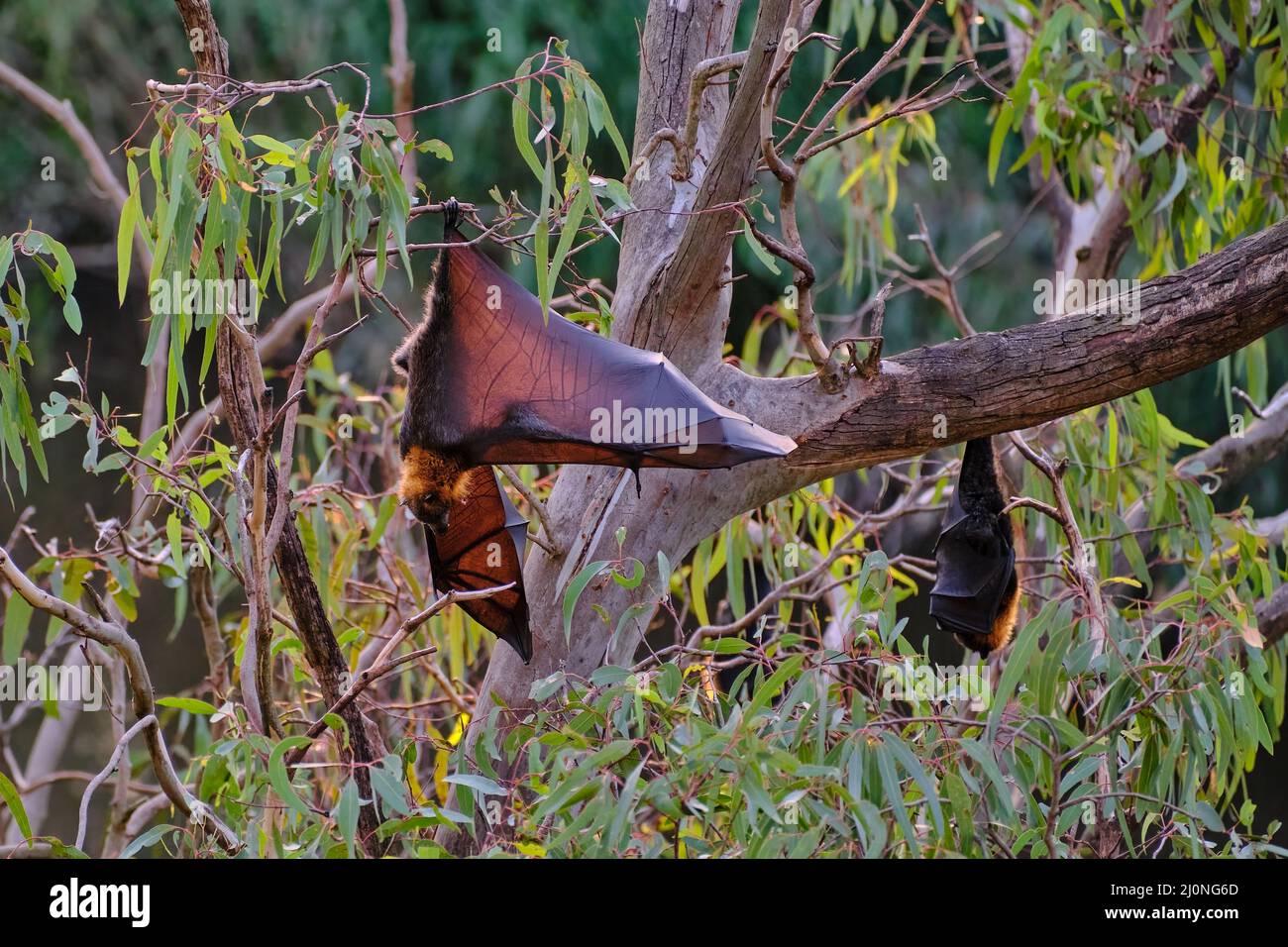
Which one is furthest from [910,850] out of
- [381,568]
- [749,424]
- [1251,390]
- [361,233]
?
[1251,390]

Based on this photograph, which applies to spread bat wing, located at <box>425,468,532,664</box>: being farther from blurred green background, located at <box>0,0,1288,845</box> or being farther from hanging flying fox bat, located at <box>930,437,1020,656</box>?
blurred green background, located at <box>0,0,1288,845</box>

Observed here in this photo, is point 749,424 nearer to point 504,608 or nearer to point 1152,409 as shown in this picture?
point 504,608

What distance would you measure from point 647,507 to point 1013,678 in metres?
0.69

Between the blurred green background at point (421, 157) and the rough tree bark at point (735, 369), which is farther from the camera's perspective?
the blurred green background at point (421, 157)

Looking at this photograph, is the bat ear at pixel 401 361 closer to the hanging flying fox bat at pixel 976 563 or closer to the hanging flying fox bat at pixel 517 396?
the hanging flying fox bat at pixel 517 396

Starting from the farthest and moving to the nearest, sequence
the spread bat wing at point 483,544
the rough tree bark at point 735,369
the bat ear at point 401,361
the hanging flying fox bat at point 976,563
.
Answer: the hanging flying fox bat at point 976,563
the spread bat wing at point 483,544
the bat ear at point 401,361
the rough tree bark at point 735,369

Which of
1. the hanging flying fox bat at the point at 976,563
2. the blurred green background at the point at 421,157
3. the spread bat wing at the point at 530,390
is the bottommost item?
the hanging flying fox bat at the point at 976,563

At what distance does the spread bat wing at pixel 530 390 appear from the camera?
176 cm

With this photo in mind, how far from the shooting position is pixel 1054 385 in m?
1.91

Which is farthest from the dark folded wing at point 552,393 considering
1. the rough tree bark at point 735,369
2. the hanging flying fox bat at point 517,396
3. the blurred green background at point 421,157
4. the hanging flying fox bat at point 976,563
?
the blurred green background at point 421,157

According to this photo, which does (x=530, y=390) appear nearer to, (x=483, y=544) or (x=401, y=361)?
(x=401, y=361)

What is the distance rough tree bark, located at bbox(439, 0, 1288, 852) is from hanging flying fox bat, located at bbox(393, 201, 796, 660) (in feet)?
0.85

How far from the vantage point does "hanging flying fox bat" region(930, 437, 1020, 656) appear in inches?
95.5

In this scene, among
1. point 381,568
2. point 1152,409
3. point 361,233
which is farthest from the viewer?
point 381,568
